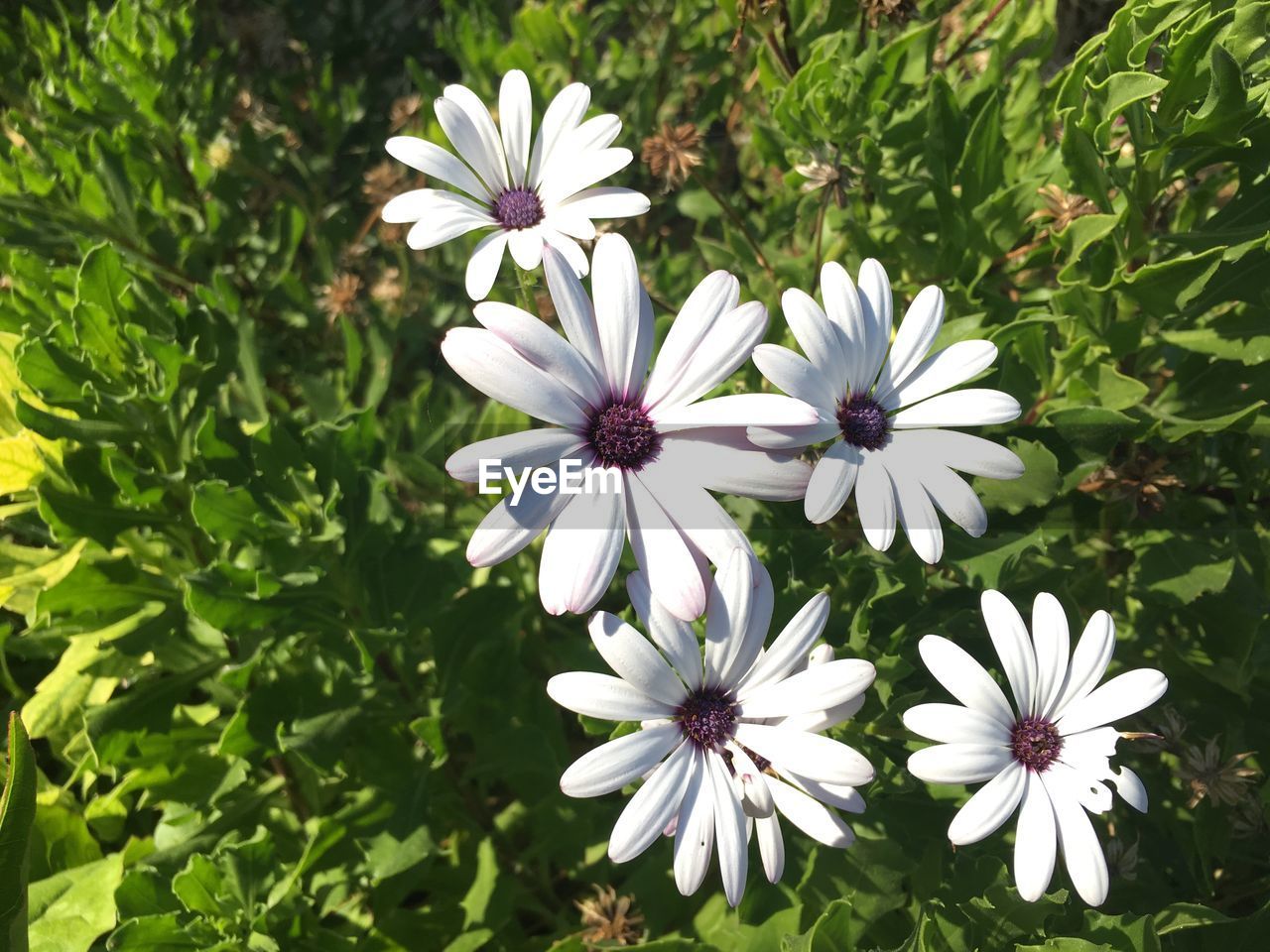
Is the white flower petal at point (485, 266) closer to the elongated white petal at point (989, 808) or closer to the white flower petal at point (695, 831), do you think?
the white flower petal at point (695, 831)

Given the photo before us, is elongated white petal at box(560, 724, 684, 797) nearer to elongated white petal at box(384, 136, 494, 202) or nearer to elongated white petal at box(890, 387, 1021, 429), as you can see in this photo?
elongated white petal at box(890, 387, 1021, 429)

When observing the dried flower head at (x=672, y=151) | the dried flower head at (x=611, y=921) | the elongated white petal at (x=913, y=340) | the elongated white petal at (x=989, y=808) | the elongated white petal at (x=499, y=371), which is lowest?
the dried flower head at (x=611, y=921)

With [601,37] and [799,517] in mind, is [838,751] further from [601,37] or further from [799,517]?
[601,37]

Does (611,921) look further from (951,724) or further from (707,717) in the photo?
(951,724)

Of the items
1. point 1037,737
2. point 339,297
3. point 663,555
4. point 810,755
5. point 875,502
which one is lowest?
point 810,755

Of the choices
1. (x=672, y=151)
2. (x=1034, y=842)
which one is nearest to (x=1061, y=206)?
(x=672, y=151)

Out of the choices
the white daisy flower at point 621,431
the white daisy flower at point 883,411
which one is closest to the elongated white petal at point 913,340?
the white daisy flower at point 883,411
